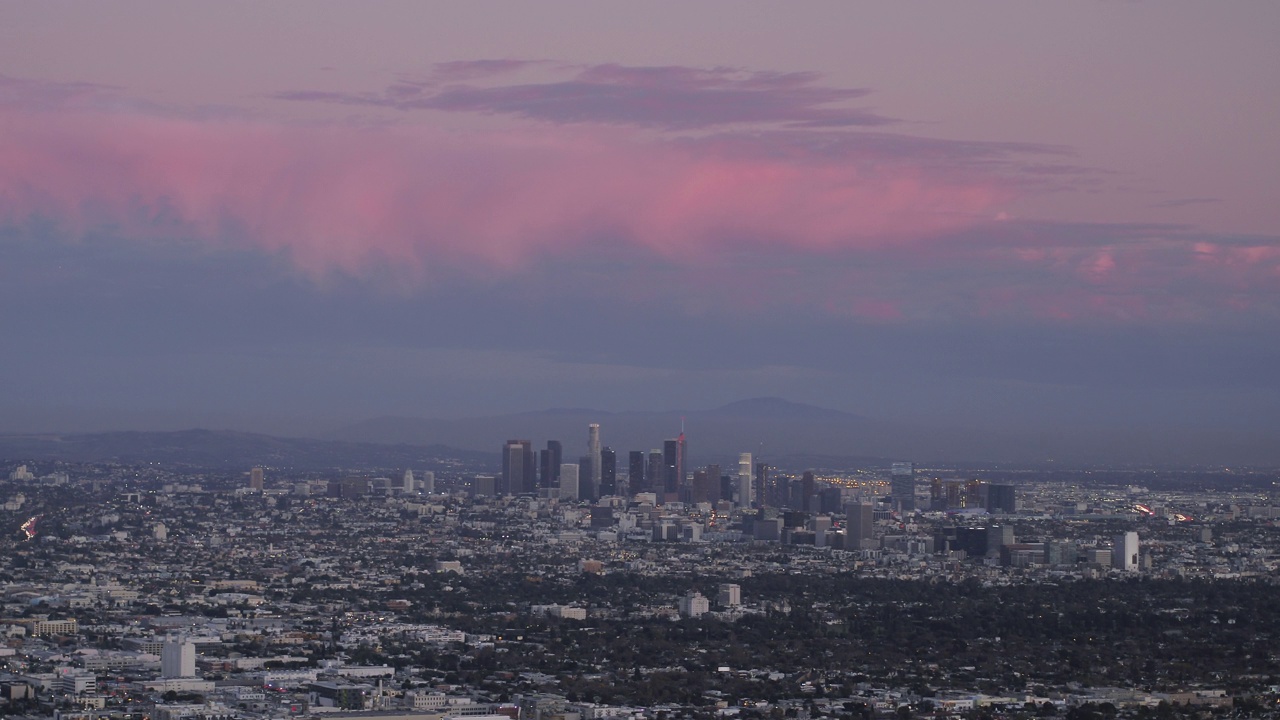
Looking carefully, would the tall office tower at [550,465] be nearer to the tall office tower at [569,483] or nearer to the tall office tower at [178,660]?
the tall office tower at [569,483]

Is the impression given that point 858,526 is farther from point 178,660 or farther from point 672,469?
point 178,660

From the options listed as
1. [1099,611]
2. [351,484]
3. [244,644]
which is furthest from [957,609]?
[351,484]

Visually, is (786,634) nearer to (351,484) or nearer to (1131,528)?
(1131,528)

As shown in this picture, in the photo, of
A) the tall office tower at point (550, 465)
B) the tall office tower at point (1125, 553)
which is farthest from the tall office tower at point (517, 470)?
the tall office tower at point (1125, 553)

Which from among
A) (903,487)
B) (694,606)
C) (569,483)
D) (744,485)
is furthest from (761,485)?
(694,606)

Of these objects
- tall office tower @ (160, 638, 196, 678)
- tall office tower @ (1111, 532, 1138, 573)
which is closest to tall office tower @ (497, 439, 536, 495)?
tall office tower @ (1111, 532, 1138, 573)

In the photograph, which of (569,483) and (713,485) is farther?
(569,483)
